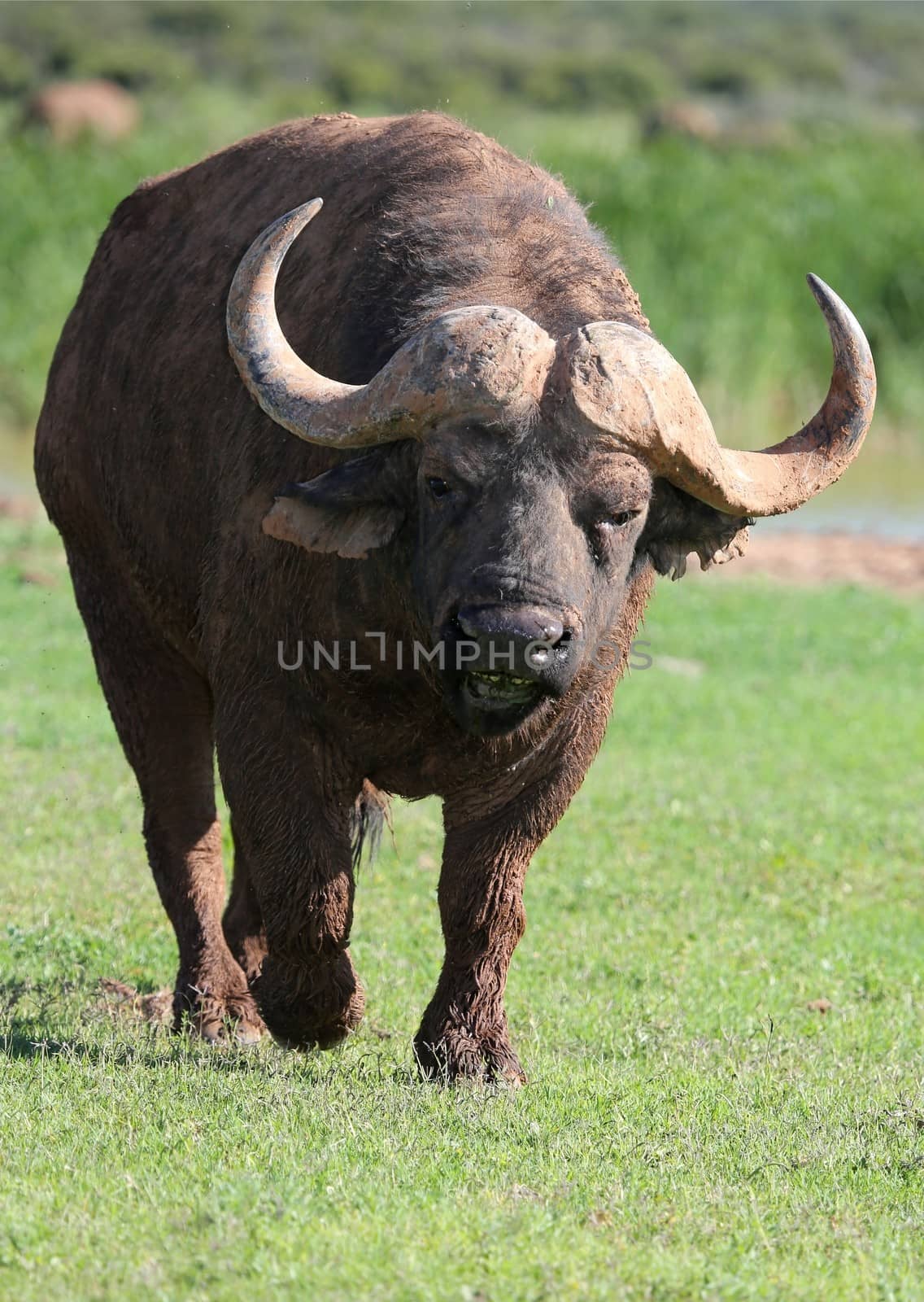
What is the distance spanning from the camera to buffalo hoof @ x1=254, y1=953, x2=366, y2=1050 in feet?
19.7

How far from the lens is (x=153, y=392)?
22.6 ft

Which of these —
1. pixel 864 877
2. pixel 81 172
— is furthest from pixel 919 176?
pixel 864 877

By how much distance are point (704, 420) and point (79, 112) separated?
31.8 m

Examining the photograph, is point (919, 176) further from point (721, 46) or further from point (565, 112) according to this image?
point (721, 46)

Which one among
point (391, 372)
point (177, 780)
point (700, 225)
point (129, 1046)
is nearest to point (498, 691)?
point (391, 372)

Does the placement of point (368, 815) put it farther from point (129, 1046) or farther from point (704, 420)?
point (704, 420)

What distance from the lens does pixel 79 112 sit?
35.0 meters

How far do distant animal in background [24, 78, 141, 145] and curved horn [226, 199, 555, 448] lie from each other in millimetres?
27318

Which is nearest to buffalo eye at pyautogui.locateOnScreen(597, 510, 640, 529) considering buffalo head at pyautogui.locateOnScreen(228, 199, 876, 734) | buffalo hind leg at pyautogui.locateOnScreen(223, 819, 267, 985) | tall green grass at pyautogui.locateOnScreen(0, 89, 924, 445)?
buffalo head at pyautogui.locateOnScreen(228, 199, 876, 734)

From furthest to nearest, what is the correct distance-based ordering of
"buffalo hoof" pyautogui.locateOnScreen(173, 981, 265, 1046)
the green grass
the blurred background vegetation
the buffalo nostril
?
the blurred background vegetation → "buffalo hoof" pyautogui.locateOnScreen(173, 981, 265, 1046) → the buffalo nostril → the green grass

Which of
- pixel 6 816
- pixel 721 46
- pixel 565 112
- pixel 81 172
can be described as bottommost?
pixel 721 46

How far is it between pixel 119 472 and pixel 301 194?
1222 millimetres

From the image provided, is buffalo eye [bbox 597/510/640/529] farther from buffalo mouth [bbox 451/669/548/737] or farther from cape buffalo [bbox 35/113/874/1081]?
buffalo mouth [bbox 451/669/548/737]

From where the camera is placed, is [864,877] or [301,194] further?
[864,877]
